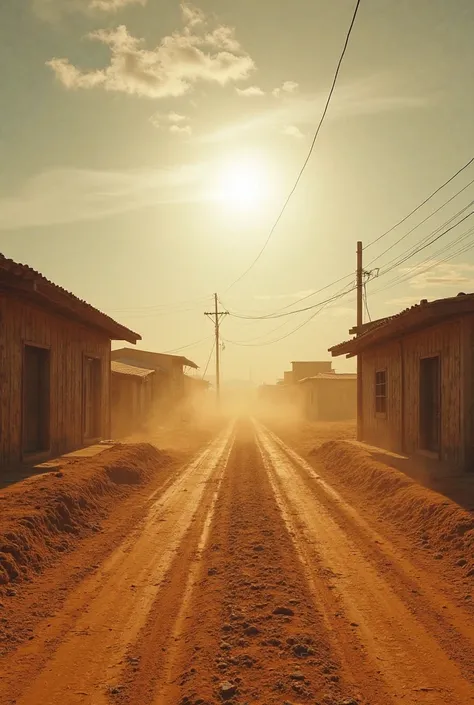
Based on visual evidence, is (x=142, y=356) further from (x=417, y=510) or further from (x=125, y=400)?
(x=417, y=510)

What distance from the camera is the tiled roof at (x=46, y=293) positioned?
8.87m

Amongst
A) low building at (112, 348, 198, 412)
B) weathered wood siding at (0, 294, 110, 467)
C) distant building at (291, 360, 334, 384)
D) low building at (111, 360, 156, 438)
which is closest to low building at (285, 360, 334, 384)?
distant building at (291, 360, 334, 384)

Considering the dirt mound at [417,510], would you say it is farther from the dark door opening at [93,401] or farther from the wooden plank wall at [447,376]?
the dark door opening at [93,401]

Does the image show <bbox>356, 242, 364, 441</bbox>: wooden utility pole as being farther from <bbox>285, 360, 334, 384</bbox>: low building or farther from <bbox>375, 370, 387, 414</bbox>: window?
<bbox>285, 360, 334, 384</bbox>: low building

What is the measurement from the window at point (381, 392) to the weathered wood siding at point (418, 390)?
192mm

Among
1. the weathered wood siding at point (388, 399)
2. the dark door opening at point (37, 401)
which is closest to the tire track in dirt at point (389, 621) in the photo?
the dark door opening at point (37, 401)

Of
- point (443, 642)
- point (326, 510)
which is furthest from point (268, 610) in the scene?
point (326, 510)

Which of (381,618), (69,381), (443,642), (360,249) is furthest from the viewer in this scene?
(360,249)

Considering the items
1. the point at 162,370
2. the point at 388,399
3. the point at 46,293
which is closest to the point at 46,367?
the point at 46,293

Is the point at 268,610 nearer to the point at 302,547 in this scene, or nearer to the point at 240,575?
the point at 240,575

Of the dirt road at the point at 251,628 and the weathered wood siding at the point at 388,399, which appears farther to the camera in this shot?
the weathered wood siding at the point at 388,399

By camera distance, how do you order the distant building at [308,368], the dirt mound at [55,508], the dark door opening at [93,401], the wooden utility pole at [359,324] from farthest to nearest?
the distant building at [308,368], the wooden utility pole at [359,324], the dark door opening at [93,401], the dirt mound at [55,508]

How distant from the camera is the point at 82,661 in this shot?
395 centimetres

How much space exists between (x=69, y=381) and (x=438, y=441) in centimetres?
877
